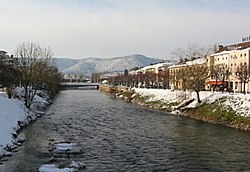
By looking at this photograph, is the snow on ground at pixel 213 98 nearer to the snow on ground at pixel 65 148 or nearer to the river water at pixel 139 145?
the river water at pixel 139 145

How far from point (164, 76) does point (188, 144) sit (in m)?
79.6

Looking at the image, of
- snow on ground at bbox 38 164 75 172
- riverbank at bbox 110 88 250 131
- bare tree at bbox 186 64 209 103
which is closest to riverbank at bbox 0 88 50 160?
snow on ground at bbox 38 164 75 172

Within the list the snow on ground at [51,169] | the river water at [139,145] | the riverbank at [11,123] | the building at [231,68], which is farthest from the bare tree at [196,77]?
the snow on ground at [51,169]

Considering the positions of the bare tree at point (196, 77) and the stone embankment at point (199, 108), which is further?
the bare tree at point (196, 77)

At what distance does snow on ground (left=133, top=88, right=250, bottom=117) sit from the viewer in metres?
50.5

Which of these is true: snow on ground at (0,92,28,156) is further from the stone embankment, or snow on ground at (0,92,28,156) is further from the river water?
the stone embankment

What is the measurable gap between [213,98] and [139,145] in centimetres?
2960

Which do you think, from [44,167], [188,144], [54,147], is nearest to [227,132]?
[188,144]

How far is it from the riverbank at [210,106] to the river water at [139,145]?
2.65 meters

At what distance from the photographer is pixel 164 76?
114 m

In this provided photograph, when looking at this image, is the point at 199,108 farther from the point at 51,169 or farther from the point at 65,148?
the point at 51,169

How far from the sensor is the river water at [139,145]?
26516 millimetres

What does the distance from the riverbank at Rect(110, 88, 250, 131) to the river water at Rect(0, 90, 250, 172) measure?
2.65 meters

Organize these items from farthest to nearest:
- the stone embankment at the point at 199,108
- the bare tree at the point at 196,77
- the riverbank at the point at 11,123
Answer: the bare tree at the point at 196,77 < the stone embankment at the point at 199,108 < the riverbank at the point at 11,123
